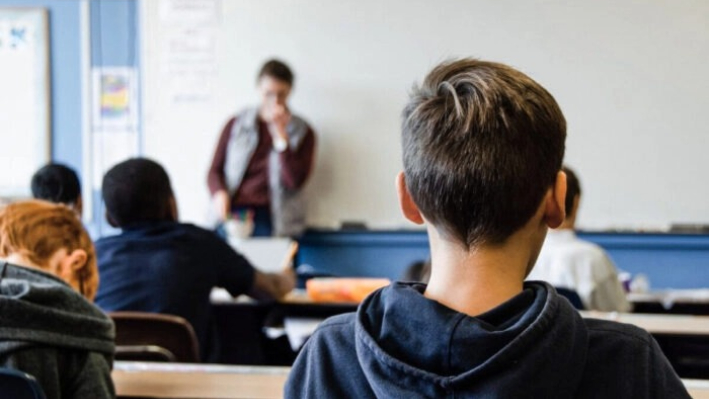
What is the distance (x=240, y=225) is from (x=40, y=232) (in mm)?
3149

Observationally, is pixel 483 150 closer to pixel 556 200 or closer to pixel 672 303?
pixel 556 200

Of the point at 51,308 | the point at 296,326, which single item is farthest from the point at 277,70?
the point at 51,308

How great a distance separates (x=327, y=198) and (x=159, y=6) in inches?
59.1

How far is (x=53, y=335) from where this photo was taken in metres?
1.56

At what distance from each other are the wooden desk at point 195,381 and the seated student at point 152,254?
0.56 m

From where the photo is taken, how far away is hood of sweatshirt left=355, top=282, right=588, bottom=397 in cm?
83

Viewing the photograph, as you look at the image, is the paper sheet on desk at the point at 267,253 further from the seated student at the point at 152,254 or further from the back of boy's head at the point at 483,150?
the back of boy's head at the point at 483,150

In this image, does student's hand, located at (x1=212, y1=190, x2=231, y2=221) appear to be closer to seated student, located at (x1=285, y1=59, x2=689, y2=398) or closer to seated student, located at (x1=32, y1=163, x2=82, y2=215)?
seated student, located at (x1=32, y1=163, x2=82, y2=215)

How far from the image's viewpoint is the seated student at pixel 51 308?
1.53 m

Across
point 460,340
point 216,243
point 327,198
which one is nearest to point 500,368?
point 460,340

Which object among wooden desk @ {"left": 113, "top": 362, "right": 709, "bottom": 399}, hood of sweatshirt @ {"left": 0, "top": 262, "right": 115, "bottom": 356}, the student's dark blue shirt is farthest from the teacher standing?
hood of sweatshirt @ {"left": 0, "top": 262, "right": 115, "bottom": 356}

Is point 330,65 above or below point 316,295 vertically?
above

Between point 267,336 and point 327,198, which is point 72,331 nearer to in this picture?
point 267,336

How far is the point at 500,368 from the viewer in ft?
2.74
